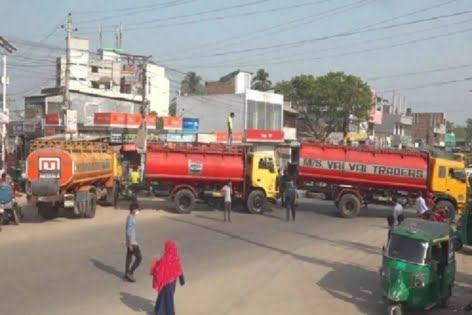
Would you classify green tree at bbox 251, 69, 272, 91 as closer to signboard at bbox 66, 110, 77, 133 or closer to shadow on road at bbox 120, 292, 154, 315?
signboard at bbox 66, 110, 77, 133

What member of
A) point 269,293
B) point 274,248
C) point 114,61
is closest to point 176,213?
point 274,248

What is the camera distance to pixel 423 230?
36.8ft

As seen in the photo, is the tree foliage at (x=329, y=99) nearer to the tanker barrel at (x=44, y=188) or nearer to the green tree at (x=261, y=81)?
the green tree at (x=261, y=81)

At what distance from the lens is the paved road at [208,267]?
10.7 metres

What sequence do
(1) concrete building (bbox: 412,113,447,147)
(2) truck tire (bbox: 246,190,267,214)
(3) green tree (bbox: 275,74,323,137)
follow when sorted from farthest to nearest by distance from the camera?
1. (1) concrete building (bbox: 412,113,447,147)
2. (3) green tree (bbox: 275,74,323,137)
3. (2) truck tire (bbox: 246,190,267,214)

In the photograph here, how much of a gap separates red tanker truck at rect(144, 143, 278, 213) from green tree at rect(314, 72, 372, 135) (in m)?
33.7

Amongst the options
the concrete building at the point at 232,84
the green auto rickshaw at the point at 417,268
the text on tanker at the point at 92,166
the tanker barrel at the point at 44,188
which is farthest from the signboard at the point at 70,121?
the concrete building at the point at 232,84

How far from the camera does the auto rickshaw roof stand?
10.8 metres

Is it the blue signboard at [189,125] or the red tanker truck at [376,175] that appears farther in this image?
the blue signboard at [189,125]

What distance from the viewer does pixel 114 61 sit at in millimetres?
76688

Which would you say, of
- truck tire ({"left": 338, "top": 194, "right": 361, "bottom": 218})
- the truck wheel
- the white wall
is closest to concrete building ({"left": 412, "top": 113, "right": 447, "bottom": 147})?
the white wall

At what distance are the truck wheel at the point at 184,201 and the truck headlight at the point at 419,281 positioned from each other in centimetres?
1581

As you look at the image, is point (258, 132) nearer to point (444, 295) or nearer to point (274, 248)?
point (274, 248)

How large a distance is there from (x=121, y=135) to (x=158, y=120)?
11.3m
